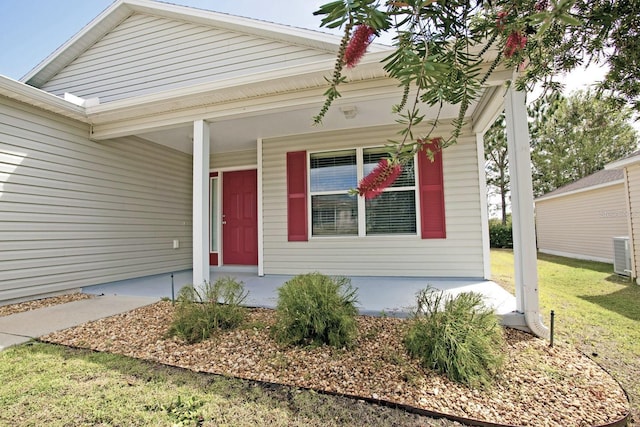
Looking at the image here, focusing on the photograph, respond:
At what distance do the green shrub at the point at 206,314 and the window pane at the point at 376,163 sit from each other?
2910 millimetres

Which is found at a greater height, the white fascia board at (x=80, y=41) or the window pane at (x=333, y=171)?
the white fascia board at (x=80, y=41)

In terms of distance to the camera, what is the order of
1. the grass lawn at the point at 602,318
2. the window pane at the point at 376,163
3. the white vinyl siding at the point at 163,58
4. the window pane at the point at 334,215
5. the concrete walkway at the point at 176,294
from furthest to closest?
1. the window pane at the point at 334,215
2. the white vinyl siding at the point at 163,58
3. the window pane at the point at 376,163
4. the concrete walkway at the point at 176,294
5. the grass lawn at the point at 602,318

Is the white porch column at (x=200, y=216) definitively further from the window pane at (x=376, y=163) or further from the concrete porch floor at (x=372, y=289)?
the window pane at (x=376, y=163)

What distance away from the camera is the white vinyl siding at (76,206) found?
375cm

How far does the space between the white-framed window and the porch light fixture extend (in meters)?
0.74

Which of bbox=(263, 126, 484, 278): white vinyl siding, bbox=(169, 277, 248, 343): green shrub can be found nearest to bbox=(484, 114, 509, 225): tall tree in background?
bbox=(263, 126, 484, 278): white vinyl siding

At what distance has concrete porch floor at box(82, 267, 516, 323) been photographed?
3180 mm

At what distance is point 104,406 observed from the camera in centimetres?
171

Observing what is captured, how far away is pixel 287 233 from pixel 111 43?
474cm

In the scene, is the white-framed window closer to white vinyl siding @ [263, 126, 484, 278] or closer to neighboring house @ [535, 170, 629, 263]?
white vinyl siding @ [263, 126, 484, 278]

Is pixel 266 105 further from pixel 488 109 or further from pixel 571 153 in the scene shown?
pixel 571 153

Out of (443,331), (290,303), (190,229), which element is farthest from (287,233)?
(443,331)

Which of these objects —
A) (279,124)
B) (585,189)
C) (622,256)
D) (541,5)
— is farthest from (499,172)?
(541,5)

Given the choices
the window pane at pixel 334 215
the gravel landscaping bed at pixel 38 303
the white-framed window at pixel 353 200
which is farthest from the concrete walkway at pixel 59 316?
the white-framed window at pixel 353 200
